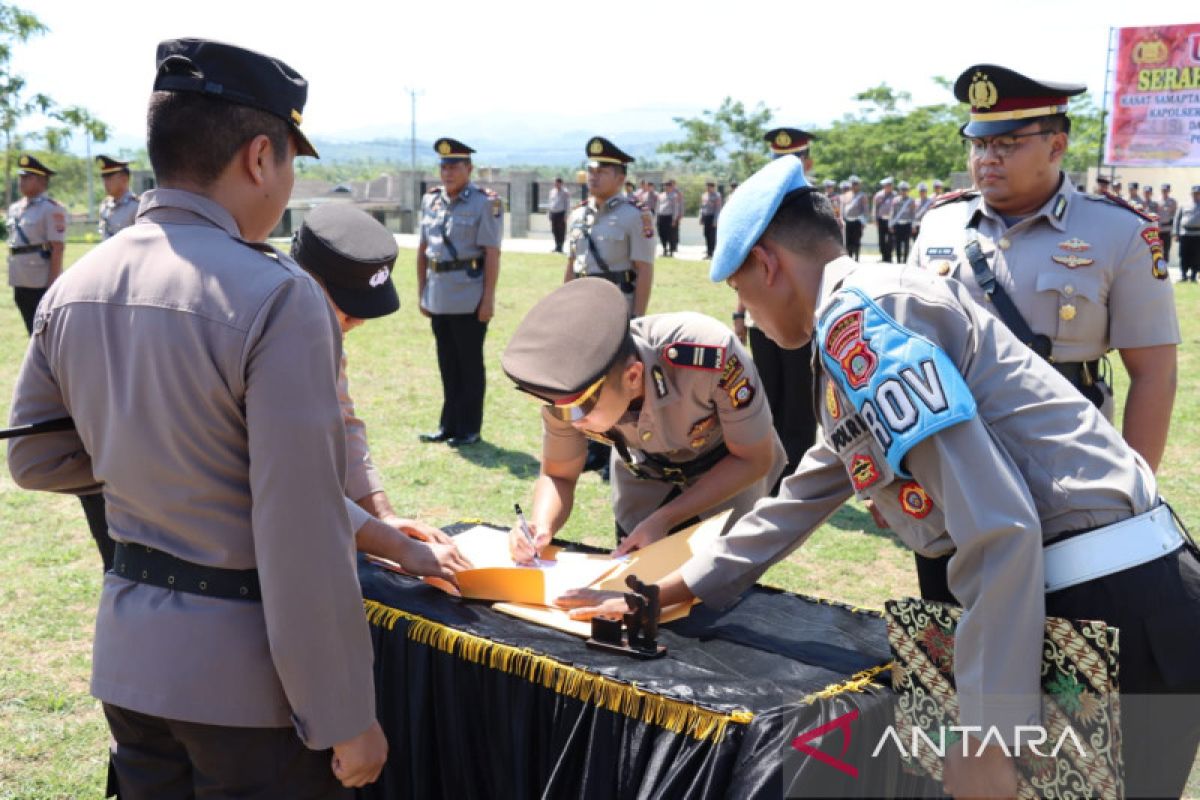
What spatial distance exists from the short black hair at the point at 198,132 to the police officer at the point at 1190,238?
64.3 ft

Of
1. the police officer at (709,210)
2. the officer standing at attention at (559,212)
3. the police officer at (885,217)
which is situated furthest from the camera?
the officer standing at attention at (559,212)

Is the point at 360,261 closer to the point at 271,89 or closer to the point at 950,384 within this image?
the point at 271,89

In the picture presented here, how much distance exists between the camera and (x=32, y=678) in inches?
150

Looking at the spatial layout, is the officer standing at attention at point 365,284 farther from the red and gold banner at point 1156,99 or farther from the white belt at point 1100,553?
the red and gold banner at point 1156,99

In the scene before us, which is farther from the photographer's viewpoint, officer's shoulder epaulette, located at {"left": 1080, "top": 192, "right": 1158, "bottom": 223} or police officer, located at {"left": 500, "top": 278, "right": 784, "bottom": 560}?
officer's shoulder epaulette, located at {"left": 1080, "top": 192, "right": 1158, "bottom": 223}

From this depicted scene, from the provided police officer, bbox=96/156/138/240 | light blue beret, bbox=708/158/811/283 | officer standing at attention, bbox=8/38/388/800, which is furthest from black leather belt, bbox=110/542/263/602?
police officer, bbox=96/156/138/240

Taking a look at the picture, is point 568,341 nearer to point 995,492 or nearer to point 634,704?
point 634,704

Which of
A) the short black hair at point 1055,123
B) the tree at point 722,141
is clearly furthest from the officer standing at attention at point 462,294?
the tree at point 722,141

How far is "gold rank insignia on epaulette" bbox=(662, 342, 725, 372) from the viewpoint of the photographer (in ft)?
9.41

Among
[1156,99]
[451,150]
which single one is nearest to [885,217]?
[1156,99]

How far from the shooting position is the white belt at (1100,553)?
1626mm

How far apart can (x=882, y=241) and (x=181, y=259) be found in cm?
2193

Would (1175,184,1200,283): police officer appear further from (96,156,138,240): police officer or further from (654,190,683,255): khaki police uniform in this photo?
(96,156,138,240): police officer

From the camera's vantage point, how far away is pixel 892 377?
153 centimetres
